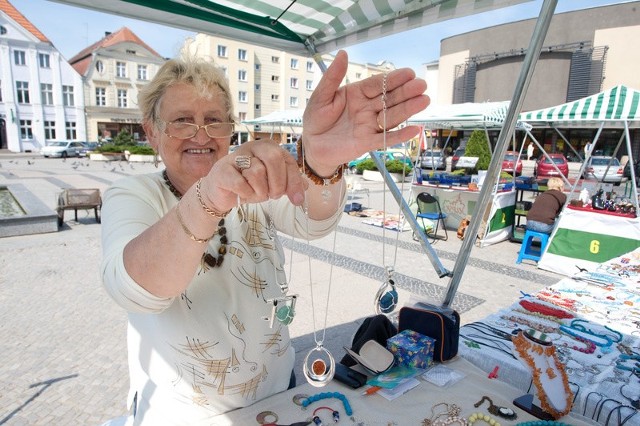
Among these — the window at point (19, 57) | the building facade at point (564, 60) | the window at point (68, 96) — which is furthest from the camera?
the window at point (68, 96)

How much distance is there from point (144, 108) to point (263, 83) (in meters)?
46.9

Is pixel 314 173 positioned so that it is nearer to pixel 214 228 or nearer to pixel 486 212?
pixel 214 228

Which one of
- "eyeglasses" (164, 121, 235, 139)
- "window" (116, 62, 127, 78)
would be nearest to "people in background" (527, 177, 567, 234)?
"eyeglasses" (164, 121, 235, 139)

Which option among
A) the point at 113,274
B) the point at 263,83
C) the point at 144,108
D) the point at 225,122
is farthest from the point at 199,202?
the point at 263,83

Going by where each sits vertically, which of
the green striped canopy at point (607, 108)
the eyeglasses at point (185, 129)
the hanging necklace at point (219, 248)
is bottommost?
the hanging necklace at point (219, 248)

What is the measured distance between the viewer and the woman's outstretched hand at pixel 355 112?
1.04 metres

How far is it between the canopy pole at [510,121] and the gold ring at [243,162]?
1.30 metres

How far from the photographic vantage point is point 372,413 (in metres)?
1.46

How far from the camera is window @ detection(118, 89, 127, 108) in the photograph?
1634 inches

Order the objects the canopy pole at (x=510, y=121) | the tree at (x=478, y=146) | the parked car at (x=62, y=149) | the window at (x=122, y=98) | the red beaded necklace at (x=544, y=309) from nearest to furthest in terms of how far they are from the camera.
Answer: the canopy pole at (x=510, y=121) → the red beaded necklace at (x=544, y=309) → the tree at (x=478, y=146) → the parked car at (x=62, y=149) → the window at (x=122, y=98)

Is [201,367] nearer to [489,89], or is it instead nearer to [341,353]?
[341,353]

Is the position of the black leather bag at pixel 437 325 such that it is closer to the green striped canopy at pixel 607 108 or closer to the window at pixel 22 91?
the green striped canopy at pixel 607 108

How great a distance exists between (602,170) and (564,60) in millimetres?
13907

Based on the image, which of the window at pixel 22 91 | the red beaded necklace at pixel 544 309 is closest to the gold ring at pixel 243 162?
the red beaded necklace at pixel 544 309
